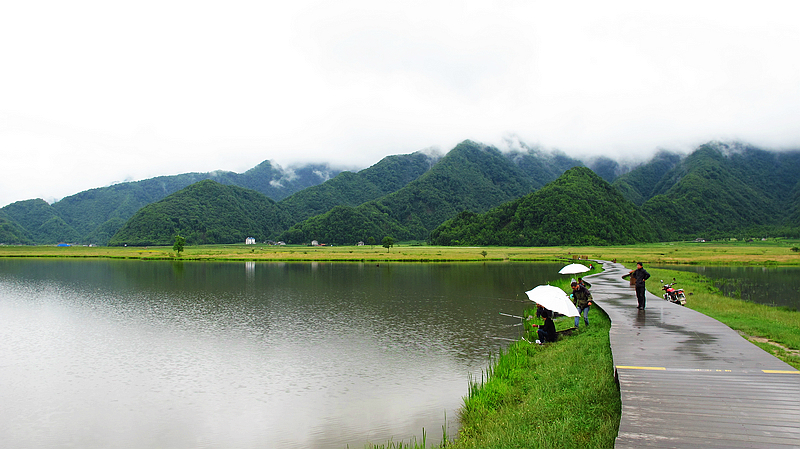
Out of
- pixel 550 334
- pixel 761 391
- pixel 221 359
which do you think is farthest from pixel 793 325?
pixel 221 359

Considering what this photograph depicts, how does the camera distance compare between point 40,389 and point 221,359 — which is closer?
point 40,389

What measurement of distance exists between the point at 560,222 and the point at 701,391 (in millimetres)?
154341

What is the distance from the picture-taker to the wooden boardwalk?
7.90 metres

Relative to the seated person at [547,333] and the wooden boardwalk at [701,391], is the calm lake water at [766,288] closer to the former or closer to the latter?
the seated person at [547,333]

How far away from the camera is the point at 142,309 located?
108 ft

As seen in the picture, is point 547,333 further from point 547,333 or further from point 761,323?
point 761,323

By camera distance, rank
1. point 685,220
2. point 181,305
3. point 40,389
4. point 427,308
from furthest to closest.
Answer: point 685,220 → point 181,305 → point 427,308 → point 40,389

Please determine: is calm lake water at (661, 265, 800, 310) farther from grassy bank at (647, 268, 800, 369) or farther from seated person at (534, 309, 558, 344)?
seated person at (534, 309, 558, 344)

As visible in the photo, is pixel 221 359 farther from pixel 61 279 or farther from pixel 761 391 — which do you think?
pixel 61 279

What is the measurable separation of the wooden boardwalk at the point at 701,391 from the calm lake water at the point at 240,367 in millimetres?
5159

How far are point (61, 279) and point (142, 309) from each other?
31.4 metres

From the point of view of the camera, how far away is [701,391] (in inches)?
402

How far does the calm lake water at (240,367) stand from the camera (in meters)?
12.8

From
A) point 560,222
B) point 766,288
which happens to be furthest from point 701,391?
point 560,222
